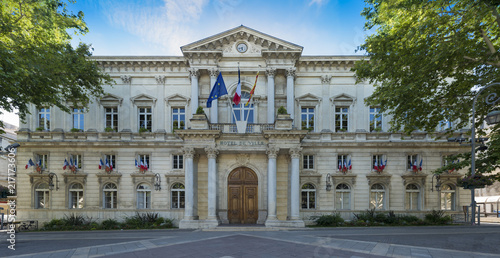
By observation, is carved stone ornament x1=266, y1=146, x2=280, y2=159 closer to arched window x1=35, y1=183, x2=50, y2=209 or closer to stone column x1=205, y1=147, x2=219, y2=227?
stone column x1=205, y1=147, x2=219, y2=227

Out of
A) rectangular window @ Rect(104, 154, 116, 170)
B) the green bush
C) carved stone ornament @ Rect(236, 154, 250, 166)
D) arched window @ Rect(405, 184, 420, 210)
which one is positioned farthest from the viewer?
rectangular window @ Rect(104, 154, 116, 170)

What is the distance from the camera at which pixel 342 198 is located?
23.0m

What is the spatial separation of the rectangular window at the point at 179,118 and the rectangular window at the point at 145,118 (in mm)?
1969

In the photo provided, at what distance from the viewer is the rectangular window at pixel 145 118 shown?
78.8 feet

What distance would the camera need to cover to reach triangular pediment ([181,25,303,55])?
22.7 meters

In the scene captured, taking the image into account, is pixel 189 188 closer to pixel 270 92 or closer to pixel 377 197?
pixel 270 92

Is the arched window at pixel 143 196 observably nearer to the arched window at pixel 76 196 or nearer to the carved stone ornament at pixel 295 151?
the arched window at pixel 76 196

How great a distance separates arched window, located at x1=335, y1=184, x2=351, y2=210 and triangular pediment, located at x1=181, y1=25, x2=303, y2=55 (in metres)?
11.9

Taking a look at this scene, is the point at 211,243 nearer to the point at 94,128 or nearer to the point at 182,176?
the point at 182,176

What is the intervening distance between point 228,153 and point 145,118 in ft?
26.8

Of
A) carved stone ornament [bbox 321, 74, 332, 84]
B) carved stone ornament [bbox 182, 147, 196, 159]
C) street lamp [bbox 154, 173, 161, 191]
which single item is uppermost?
carved stone ornament [bbox 321, 74, 332, 84]

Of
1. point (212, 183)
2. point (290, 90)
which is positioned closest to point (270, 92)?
point (290, 90)

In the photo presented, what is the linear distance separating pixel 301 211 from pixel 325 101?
30.8 feet

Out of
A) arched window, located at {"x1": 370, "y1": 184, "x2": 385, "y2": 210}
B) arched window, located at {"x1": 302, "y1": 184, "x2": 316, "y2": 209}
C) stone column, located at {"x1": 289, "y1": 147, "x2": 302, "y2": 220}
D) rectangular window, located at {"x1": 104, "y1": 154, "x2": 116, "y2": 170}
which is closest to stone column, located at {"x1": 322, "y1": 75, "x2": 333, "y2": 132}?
stone column, located at {"x1": 289, "y1": 147, "x2": 302, "y2": 220}
